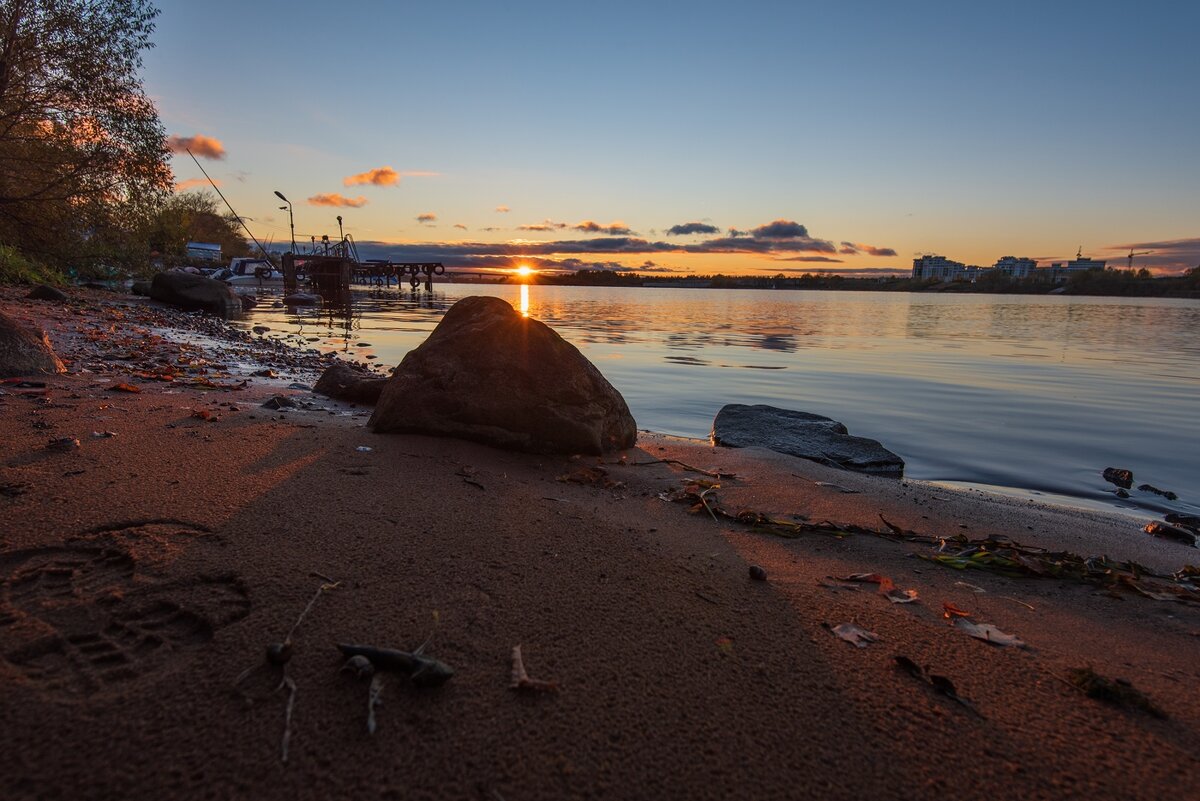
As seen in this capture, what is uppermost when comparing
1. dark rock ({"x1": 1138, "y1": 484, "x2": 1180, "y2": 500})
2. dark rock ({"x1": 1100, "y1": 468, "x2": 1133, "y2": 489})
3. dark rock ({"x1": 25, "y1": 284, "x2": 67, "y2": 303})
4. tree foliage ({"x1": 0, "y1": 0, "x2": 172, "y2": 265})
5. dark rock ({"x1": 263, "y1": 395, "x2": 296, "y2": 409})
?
tree foliage ({"x1": 0, "y1": 0, "x2": 172, "y2": 265})

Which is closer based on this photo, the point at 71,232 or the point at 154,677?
the point at 154,677

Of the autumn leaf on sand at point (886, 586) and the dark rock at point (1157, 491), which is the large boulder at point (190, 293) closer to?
the autumn leaf on sand at point (886, 586)

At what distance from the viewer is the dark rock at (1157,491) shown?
5.45 m

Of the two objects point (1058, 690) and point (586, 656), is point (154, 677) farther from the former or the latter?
point (1058, 690)

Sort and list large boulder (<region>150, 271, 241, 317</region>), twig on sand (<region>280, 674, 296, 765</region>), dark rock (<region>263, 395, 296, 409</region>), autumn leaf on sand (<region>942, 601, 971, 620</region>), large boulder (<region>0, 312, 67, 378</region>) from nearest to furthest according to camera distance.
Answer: twig on sand (<region>280, 674, 296, 765</region>) → autumn leaf on sand (<region>942, 601, 971, 620</region>) → large boulder (<region>0, 312, 67, 378</region>) → dark rock (<region>263, 395, 296, 409</region>) → large boulder (<region>150, 271, 241, 317</region>)

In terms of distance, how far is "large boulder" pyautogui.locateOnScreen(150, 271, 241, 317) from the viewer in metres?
21.5

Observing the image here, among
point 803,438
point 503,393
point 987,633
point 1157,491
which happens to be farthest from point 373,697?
point 1157,491

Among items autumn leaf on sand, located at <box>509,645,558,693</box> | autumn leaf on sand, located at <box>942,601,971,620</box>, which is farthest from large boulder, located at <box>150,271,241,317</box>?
autumn leaf on sand, located at <box>942,601,971,620</box>

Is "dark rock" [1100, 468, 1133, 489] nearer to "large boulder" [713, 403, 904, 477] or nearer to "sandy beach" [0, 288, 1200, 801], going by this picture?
"large boulder" [713, 403, 904, 477]

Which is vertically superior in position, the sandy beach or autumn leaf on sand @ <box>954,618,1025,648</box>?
the sandy beach

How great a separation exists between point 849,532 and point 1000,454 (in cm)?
455

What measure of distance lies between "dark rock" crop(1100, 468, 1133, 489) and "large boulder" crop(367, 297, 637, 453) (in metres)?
5.06

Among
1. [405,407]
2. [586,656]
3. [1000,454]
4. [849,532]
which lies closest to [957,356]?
[1000,454]

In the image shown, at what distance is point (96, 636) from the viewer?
5.80ft
